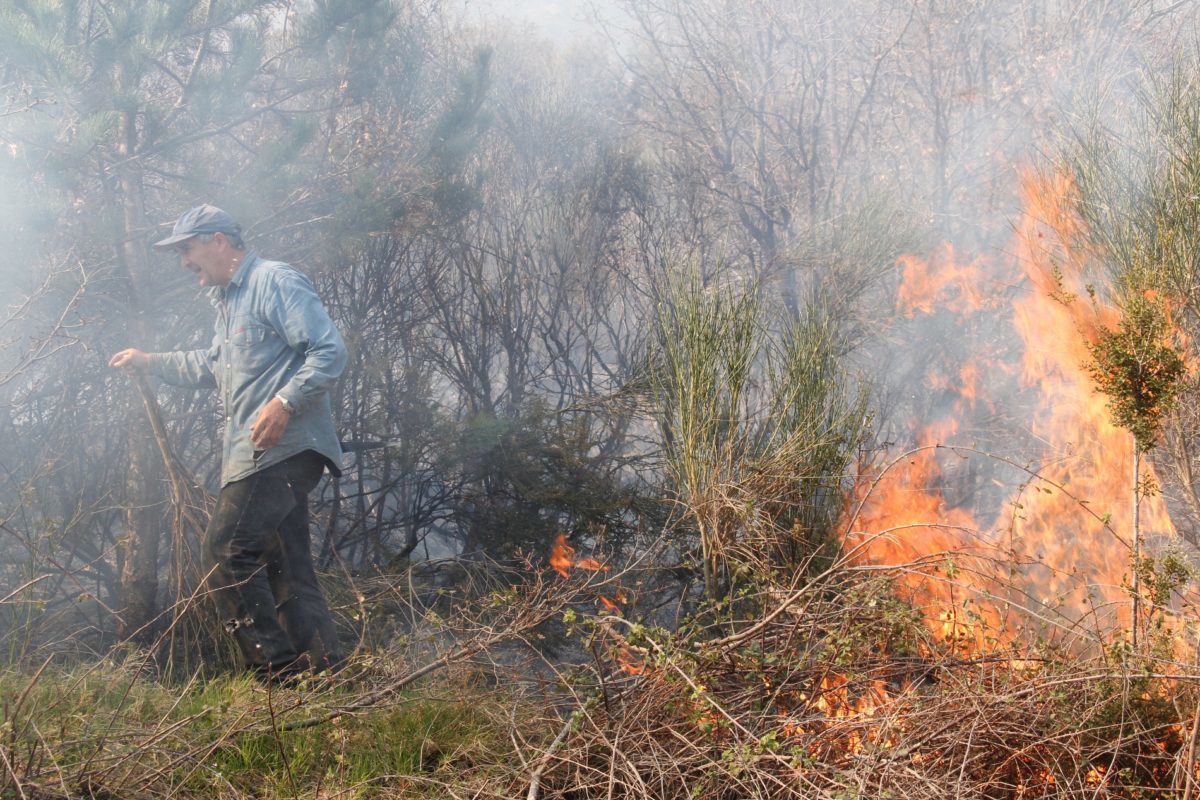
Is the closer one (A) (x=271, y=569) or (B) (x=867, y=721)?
(B) (x=867, y=721)

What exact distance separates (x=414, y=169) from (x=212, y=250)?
330 cm

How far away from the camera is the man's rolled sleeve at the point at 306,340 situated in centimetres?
370

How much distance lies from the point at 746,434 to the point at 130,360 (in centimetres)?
272

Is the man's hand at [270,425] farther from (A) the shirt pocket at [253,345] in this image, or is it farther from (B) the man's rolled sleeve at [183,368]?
(B) the man's rolled sleeve at [183,368]

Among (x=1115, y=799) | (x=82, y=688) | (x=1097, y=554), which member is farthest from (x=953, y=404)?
(x=82, y=688)

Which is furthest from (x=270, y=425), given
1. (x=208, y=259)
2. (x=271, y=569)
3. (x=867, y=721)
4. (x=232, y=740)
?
(x=867, y=721)

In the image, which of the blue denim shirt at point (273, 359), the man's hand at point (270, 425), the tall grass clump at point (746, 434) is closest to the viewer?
the man's hand at point (270, 425)

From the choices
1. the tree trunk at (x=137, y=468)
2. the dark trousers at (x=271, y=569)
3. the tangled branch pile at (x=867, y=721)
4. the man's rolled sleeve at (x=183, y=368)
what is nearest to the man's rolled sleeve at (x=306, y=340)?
the dark trousers at (x=271, y=569)

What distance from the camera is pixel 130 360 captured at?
13.5ft

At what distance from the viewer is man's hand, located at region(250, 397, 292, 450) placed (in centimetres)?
365

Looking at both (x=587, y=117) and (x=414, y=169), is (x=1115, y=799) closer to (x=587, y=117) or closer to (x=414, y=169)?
(x=414, y=169)

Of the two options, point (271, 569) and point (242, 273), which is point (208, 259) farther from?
point (271, 569)

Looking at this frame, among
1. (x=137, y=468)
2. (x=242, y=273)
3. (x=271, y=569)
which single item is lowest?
(x=271, y=569)

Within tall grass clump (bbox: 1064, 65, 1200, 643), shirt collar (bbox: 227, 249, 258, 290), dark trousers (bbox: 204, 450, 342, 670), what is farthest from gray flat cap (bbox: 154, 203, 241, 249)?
tall grass clump (bbox: 1064, 65, 1200, 643)
